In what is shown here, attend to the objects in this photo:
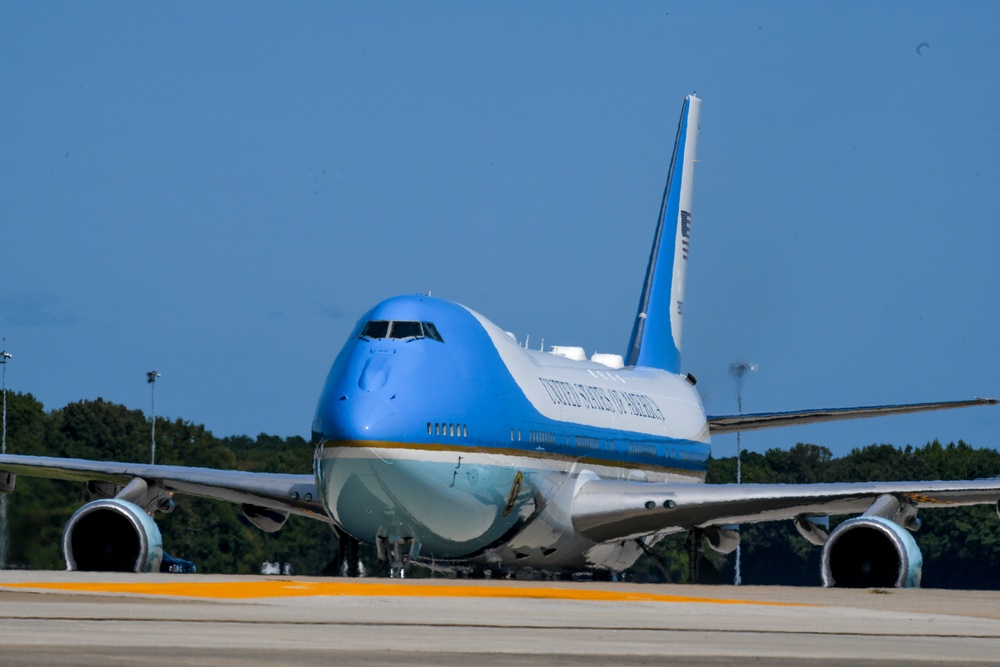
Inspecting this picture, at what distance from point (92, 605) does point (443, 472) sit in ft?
32.4

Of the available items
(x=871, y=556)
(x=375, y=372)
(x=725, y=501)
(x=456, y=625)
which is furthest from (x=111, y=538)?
(x=456, y=625)

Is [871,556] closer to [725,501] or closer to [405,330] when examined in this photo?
[725,501]

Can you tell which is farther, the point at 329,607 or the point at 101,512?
the point at 101,512

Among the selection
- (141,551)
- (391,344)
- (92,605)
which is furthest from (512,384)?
(92,605)

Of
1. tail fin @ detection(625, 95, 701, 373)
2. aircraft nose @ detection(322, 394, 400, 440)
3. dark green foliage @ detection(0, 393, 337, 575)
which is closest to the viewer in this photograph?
aircraft nose @ detection(322, 394, 400, 440)

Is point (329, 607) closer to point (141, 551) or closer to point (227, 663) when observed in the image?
point (227, 663)

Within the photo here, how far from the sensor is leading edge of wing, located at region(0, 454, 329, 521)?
2852 cm

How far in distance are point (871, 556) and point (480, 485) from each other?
6.13 meters

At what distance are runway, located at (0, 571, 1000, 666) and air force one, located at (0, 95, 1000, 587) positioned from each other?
3.77 metres

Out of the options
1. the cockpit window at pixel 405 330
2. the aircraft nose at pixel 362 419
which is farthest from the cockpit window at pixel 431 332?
the aircraft nose at pixel 362 419

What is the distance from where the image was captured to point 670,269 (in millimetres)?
42812

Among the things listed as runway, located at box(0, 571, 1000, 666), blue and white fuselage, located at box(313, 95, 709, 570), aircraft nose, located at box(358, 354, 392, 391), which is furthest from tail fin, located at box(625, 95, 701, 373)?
runway, located at box(0, 571, 1000, 666)

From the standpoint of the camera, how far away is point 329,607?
15562 millimetres

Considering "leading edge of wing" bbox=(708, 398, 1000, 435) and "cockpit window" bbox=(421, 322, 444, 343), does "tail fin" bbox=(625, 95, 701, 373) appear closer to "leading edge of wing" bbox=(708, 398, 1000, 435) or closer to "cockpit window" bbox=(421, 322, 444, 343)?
"leading edge of wing" bbox=(708, 398, 1000, 435)
